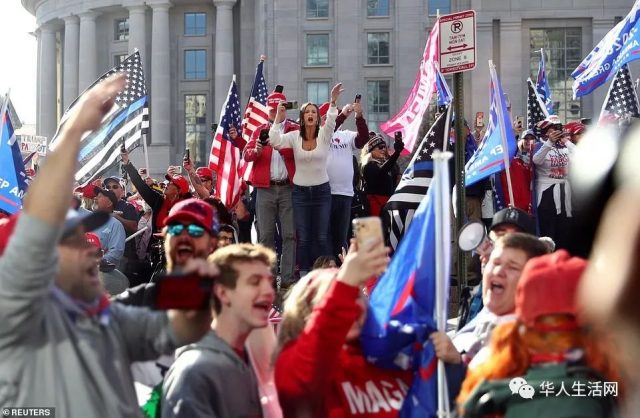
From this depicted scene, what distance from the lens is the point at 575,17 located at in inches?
2221

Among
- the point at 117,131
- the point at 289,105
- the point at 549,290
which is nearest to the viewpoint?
the point at 549,290

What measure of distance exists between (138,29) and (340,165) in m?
58.2

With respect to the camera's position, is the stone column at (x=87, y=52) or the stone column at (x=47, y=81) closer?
the stone column at (x=87, y=52)

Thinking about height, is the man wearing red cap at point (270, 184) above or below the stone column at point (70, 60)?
below

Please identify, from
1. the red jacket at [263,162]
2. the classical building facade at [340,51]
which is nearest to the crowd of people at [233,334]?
the red jacket at [263,162]

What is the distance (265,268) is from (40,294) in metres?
1.26

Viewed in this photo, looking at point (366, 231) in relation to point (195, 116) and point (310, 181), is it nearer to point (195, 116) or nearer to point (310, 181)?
point (310, 181)

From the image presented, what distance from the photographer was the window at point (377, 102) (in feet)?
191

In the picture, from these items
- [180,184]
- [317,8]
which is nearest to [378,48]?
[317,8]

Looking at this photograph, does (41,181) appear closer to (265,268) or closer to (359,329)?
(265,268)

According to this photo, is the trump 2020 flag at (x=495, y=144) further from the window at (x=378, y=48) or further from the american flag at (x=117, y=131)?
the window at (x=378, y=48)

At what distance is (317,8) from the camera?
57906 millimetres

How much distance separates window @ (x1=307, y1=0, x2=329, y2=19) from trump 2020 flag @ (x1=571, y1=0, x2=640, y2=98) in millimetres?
43946

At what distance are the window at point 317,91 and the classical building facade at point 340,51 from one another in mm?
53
